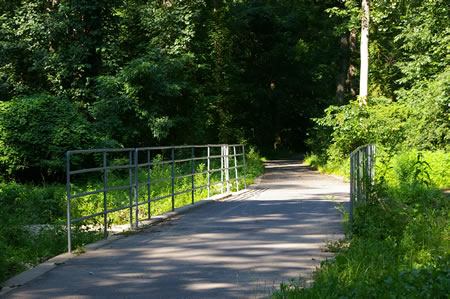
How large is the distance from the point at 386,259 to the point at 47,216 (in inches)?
360

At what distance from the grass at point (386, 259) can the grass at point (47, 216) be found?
3.65 metres

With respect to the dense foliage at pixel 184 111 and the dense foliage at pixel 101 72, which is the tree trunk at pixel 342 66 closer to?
the dense foliage at pixel 184 111

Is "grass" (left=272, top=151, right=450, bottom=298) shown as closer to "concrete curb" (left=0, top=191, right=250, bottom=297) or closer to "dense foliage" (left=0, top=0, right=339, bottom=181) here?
"concrete curb" (left=0, top=191, right=250, bottom=297)

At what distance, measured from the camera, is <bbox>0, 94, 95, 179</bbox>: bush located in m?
19.8

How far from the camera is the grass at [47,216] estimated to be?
811 cm

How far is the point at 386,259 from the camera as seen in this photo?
7.09 m

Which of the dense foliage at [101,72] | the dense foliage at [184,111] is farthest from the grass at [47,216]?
the dense foliage at [101,72]

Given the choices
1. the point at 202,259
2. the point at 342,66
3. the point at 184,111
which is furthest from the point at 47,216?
the point at 342,66

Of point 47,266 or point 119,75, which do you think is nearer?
point 47,266

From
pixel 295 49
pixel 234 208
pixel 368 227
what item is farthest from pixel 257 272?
pixel 295 49

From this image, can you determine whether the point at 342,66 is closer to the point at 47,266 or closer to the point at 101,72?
the point at 101,72

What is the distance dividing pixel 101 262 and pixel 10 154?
1351cm

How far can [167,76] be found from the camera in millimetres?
26812

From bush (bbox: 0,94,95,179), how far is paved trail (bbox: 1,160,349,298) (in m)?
9.06
